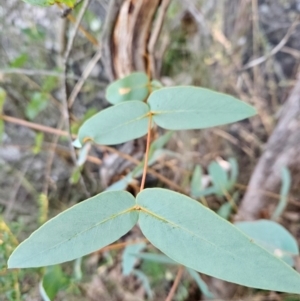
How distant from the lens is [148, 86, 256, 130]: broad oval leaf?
0.30 metres

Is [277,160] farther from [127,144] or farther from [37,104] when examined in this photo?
[37,104]

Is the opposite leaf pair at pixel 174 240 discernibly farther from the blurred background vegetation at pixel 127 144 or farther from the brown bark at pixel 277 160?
the brown bark at pixel 277 160

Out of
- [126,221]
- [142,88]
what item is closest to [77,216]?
[126,221]

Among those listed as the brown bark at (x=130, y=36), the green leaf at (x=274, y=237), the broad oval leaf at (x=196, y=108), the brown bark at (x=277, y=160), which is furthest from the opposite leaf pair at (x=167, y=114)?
the brown bark at (x=277, y=160)

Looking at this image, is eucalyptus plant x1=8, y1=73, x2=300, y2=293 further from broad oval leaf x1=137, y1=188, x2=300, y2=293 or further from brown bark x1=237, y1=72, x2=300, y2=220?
brown bark x1=237, y1=72, x2=300, y2=220

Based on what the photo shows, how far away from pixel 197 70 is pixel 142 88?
0.41 metres

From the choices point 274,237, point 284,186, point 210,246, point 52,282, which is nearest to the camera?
point 210,246

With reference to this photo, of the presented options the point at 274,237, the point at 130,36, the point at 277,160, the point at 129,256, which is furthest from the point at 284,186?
the point at 130,36

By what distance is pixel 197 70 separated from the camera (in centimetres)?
79

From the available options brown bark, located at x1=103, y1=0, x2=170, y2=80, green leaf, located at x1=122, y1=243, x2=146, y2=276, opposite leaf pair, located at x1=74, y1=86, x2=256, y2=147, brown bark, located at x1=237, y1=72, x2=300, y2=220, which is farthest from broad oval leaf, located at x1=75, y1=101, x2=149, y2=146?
brown bark, located at x1=237, y1=72, x2=300, y2=220

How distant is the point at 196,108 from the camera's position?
0.30 meters

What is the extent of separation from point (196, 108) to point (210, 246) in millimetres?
122

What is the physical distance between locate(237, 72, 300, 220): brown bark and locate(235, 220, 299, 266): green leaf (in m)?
0.18

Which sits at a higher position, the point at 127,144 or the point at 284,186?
the point at 127,144
